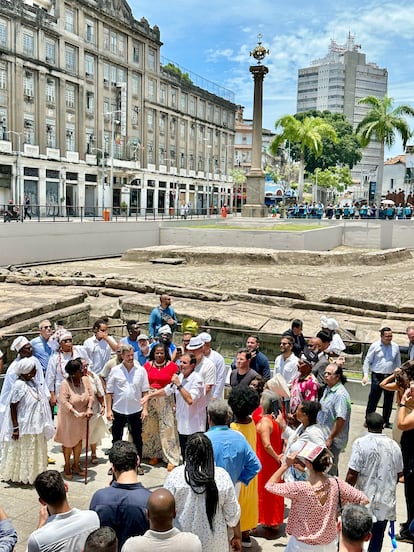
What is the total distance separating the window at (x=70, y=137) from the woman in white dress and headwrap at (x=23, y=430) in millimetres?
42786

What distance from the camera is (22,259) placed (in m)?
22.6

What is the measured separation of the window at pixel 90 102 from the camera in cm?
4816

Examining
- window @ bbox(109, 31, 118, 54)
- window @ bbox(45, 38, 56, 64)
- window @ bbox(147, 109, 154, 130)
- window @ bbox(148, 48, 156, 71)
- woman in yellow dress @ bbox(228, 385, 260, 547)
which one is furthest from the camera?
window @ bbox(147, 109, 154, 130)

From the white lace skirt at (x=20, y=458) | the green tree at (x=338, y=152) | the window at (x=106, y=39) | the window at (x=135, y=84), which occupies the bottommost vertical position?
the white lace skirt at (x=20, y=458)

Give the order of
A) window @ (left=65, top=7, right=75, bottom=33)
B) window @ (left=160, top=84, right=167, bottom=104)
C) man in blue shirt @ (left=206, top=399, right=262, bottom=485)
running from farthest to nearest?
window @ (left=160, top=84, right=167, bottom=104) < window @ (left=65, top=7, right=75, bottom=33) < man in blue shirt @ (left=206, top=399, right=262, bottom=485)

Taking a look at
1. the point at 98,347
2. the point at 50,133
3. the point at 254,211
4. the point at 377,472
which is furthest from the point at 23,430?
the point at 50,133

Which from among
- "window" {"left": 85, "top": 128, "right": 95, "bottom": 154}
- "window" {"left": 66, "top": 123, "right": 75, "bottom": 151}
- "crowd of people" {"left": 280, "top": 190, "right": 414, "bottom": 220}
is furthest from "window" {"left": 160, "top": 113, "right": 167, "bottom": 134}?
"crowd of people" {"left": 280, "top": 190, "right": 414, "bottom": 220}

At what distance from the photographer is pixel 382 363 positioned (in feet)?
24.6

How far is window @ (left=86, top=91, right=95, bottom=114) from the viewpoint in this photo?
48156 mm

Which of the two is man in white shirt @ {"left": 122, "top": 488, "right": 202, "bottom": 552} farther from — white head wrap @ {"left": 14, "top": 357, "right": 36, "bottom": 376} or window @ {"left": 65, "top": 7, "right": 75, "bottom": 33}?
window @ {"left": 65, "top": 7, "right": 75, "bottom": 33}

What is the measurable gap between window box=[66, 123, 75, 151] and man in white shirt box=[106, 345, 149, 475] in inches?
1678

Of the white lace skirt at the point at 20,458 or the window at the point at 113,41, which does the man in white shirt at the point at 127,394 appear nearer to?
the white lace skirt at the point at 20,458

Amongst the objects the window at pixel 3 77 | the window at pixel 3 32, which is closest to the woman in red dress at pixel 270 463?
the window at pixel 3 77

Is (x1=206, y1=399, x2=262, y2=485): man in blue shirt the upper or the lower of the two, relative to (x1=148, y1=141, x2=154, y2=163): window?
lower
